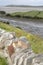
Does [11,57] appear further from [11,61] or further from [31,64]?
[31,64]

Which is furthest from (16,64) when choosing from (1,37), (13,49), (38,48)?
(38,48)

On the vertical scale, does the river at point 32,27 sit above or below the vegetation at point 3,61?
below

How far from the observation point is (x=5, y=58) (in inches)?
388

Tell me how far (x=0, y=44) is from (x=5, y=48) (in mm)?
492

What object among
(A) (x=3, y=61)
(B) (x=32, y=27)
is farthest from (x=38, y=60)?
(B) (x=32, y=27)

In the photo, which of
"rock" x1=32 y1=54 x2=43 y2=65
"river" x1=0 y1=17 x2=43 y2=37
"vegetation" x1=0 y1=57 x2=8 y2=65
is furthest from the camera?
"river" x1=0 y1=17 x2=43 y2=37

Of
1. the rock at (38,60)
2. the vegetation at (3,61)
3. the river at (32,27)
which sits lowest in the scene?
the river at (32,27)

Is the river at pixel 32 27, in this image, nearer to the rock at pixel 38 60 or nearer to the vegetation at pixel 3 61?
the vegetation at pixel 3 61

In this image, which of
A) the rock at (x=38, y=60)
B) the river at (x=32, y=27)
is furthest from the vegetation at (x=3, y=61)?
the river at (x=32, y=27)

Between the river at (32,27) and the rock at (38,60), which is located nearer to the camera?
the rock at (38,60)

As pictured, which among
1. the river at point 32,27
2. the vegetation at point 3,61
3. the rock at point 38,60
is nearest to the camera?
the rock at point 38,60

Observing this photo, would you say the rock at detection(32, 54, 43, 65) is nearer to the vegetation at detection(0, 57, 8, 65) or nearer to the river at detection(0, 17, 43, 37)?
the vegetation at detection(0, 57, 8, 65)

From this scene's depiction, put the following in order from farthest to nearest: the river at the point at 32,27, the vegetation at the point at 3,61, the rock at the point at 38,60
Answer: the river at the point at 32,27 < the vegetation at the point at 3,61 < the rock at the point at 38,60

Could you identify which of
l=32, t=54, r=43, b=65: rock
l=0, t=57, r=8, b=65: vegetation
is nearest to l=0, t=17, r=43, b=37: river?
l=0, t=57, r=8, b=65: vegetation
